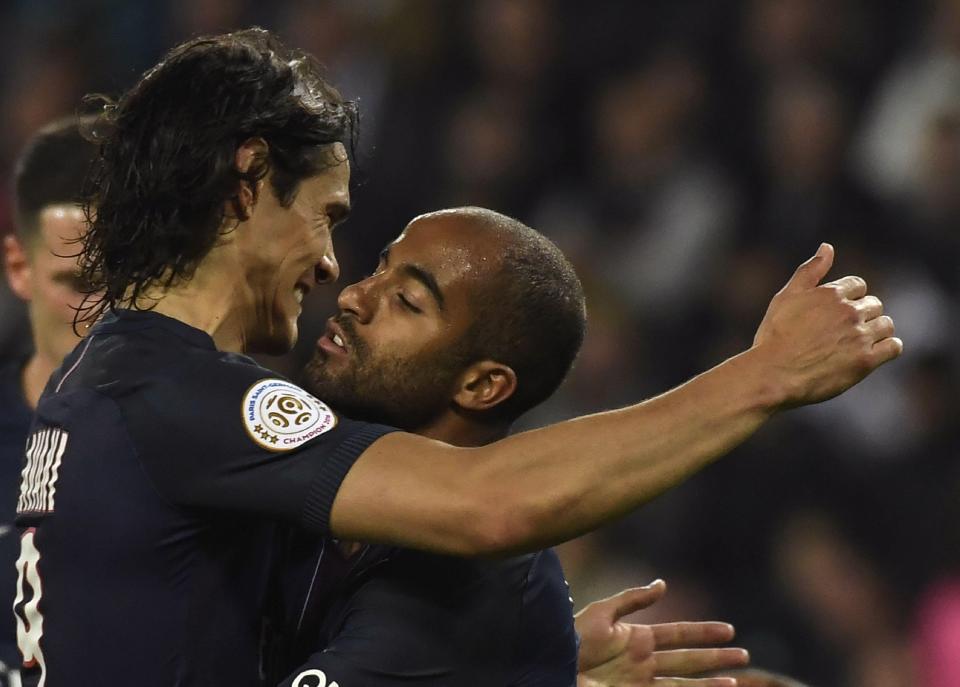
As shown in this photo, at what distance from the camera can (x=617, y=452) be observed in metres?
2.46

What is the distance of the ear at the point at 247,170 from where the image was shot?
9.25 feet

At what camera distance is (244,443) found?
8.25 feet

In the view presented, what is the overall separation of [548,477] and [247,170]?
80 cm

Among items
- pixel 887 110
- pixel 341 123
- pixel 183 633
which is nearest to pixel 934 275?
pixel 887 110

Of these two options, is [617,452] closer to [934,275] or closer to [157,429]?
[157,429]

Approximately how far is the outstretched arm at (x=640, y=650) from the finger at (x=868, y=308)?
102 cm

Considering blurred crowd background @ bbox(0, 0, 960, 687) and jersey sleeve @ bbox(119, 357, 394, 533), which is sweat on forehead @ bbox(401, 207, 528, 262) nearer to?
jersey sleeve @ bbox(119, 357, 394, 533)

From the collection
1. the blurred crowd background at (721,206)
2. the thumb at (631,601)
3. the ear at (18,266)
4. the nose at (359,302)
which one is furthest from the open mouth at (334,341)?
the blurred crowd background at (721,206)

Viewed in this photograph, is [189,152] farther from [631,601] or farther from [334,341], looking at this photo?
[631,601]

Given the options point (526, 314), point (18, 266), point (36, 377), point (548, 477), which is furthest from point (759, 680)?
point (18, 266)

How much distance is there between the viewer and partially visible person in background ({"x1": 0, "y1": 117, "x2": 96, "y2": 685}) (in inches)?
153

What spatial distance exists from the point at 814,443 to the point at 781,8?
231cm


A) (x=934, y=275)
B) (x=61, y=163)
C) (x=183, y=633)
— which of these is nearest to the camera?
(x=183, y=633)

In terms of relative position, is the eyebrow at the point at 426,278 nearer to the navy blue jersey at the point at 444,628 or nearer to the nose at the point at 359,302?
the nose at the point at 359,302
